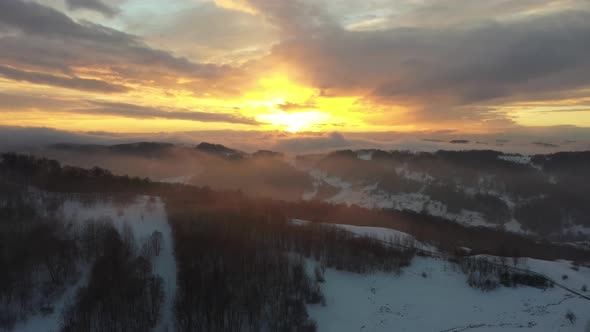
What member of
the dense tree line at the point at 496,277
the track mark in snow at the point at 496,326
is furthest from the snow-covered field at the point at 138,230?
the dense tree line at the point at 496,277

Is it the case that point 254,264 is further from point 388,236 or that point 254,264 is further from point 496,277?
point 388,236

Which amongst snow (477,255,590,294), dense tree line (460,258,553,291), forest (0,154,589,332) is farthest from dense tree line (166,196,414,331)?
snow (477,255,590,294)

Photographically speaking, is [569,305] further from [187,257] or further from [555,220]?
[555,220]

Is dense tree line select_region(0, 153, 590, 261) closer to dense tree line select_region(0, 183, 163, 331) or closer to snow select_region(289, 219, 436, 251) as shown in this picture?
snow select_region(289, 219, 436, 251)

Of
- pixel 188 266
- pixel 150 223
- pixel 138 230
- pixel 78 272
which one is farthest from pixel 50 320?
pixel 150 223

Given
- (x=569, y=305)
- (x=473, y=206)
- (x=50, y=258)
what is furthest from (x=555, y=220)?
(x=50, y=258)

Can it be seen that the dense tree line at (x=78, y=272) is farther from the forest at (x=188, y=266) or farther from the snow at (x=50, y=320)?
the snow at (x=50, y=320)
